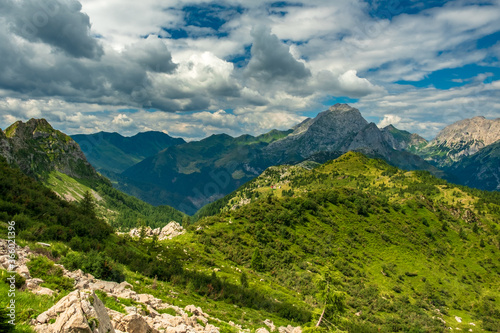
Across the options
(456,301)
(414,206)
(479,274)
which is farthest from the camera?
(414,206)

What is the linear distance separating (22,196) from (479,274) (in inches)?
5936

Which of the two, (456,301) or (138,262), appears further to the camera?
(456,301)

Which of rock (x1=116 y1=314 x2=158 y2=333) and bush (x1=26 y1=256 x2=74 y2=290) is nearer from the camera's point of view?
rock (x1=116 y1=314 x2=158 y2=333)

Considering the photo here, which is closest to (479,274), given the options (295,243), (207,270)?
(295,243)

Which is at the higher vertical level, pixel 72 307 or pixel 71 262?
pixel 72 307

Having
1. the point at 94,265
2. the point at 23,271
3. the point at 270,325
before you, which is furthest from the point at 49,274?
the point at 270,325

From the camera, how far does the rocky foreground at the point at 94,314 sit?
972 cm

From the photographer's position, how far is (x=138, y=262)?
3369cm

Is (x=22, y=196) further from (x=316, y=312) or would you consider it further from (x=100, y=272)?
(x=316, y=312)

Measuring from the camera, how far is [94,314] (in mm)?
10539

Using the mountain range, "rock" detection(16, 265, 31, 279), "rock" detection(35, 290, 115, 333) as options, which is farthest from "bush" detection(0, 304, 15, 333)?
"rock" detection(16, 265, 31, 279)

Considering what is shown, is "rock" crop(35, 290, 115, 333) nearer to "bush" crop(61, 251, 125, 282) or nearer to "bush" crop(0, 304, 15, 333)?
"bush" crop(0, 304, 15, 333)

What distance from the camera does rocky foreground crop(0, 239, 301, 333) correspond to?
9.72m

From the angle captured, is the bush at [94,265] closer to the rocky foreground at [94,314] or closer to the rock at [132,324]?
the rocky foreground at [94,314]
